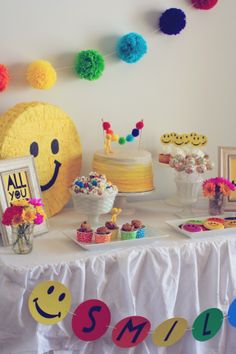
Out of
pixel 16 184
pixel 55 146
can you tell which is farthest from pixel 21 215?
pixel 55 146

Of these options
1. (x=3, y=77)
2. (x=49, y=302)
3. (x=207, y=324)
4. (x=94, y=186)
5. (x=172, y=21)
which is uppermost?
(x=172, y=21)

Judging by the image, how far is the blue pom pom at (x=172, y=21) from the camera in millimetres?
1879

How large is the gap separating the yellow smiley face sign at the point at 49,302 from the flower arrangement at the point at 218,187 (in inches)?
25.2

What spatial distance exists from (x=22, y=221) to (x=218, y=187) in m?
0.69

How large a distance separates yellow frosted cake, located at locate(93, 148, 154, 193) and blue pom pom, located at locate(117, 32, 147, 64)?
33cm

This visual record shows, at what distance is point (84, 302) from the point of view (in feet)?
4.50

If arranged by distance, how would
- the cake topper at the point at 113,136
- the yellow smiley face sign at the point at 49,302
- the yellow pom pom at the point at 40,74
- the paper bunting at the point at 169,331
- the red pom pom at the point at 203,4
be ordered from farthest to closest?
1. the red pom pom at the point at 203,4
2. the cake topper at the point at 113,136
3. the yellow pom pom at the point at 40,74
4. the paper bunting at the point at 169,331
5. the yellow smiley face sign at the point at 49,302

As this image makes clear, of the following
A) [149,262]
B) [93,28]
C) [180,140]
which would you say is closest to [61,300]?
[149,262]

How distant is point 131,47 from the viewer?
182 centimetres

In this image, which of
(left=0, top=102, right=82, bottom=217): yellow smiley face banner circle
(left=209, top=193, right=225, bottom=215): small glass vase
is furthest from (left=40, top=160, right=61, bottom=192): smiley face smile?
(left=209, top=193, right=225, bottom=215): small glass vase

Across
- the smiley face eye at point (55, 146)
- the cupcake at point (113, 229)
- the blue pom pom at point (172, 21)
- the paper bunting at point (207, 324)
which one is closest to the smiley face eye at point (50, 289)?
the cupcake at point (113, 229)

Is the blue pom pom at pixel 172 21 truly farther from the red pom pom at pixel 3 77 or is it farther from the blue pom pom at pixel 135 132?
the red pom pom at pixel 3 77

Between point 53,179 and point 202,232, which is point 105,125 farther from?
point 202,232

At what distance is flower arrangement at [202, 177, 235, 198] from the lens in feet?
5.79
